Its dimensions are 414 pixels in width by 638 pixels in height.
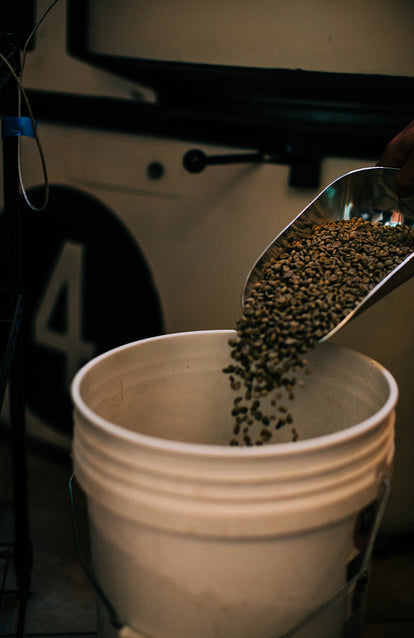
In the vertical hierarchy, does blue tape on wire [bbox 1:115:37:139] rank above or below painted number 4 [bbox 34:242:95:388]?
above

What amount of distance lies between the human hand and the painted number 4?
2.38 ft

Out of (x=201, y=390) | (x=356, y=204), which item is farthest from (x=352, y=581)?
(x=356, y=204)

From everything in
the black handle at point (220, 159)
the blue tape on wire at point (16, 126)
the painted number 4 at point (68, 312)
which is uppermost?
the blue tape on wire at point (16, 126)

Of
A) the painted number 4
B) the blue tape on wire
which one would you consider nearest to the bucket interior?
the blue tape on wire

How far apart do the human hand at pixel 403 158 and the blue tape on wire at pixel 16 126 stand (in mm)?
519

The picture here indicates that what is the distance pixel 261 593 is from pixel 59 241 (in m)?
0.98

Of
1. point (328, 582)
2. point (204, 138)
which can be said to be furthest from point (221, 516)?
point (204, 138)

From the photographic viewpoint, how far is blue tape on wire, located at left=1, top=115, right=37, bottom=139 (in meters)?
0.90

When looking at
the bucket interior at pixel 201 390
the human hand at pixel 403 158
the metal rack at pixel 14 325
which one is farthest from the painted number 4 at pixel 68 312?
the human hand at pixel 403 158

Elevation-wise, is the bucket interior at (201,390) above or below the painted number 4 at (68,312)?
above

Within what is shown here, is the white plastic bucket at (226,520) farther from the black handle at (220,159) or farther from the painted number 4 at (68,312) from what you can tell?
the painted number 4 at (68,312)

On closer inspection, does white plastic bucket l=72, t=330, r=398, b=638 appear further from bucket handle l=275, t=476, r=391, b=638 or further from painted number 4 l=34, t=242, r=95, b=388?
painted number 4 l=34, t=242, r=95, b=388

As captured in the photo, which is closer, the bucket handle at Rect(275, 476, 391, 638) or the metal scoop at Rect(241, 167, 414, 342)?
the bucket handle at Rect(275, 476, 391, 638)

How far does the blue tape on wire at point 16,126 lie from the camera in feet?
2.97
